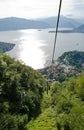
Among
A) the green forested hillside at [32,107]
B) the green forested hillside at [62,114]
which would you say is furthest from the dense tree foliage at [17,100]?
the green forested hillside at [62,114]

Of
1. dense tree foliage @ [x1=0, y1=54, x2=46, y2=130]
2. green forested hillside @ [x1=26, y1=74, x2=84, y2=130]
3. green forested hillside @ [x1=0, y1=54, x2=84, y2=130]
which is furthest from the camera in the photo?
dense tree foliage @ [x1=0, y1=54, x2=46, y2=130]

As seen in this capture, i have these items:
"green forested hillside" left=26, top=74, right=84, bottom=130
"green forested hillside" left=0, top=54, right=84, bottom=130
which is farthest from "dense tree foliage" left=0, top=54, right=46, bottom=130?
"green forested hillside" left=26, top=74, right=84, bottom=130

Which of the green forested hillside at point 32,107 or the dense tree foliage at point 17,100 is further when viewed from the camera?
the dense tree foliage at point 17,100

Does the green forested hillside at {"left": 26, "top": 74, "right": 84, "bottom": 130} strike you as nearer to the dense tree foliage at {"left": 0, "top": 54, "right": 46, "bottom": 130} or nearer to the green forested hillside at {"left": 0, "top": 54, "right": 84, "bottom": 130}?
the green forested hillside at {"left": 0, "top": 54, "right": 84, "bottom": 130}

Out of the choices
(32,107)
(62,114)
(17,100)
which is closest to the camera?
(62,114)

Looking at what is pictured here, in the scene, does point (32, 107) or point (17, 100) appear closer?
point (17, 100)

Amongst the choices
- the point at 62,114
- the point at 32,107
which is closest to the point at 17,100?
the point at 32,107

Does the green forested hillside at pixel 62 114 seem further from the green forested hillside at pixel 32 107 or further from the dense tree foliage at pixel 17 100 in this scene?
the dense tree foliage at pixel 17 100

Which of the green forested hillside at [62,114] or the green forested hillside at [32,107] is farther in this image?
the green forested hillside at [62,114]

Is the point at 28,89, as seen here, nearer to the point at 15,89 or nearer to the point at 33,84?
the point at 33,84

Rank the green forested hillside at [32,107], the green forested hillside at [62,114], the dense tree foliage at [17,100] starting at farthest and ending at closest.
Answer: the dense tree foliage at [17,100] → the green forested hillside at [62,114] → the green forested hillside at [32,107]

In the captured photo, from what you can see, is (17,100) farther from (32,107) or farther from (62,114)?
(62,114)

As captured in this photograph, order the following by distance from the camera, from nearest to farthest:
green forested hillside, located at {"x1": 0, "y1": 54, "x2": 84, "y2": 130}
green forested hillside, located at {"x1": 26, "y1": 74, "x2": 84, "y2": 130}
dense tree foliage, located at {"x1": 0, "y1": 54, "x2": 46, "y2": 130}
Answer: green forested hillside, located at {"x1": 0, "y1": 54, "x2": 84, "y2": 130} → green forested hillside, located at {"x1": 26, "y1": 74, "x2": 84, "y2": 130} → dense tree foliage, located at {"x1": 0, "y1": 54, "x2": 46, "y2": 130}

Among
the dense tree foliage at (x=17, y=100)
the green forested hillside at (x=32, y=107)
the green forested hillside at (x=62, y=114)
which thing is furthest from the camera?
the dense tree foliage at (x=17, y=100)
